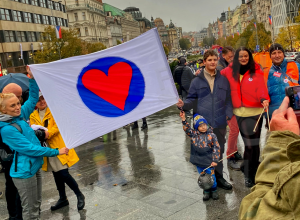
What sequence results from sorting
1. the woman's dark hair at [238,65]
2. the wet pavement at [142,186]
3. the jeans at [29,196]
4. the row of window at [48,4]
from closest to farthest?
the jeans at [29,196]
the wet pavement at [142,186]
the woman's dark hair at [238,65]
the row of window at [48,4]

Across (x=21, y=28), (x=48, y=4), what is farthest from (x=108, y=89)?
(x=48, y=4)

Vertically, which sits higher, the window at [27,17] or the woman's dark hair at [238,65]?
the window at [27,17]

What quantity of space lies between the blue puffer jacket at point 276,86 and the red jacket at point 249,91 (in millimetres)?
262

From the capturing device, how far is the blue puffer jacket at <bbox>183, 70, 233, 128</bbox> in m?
5.16

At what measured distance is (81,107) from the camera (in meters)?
4.68

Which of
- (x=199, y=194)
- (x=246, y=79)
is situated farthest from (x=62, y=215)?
(x=246, y=79)

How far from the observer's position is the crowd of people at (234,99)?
5023mm

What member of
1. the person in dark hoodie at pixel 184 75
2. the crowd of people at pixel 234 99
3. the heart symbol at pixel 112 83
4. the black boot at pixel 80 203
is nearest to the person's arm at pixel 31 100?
the heart symbol at pixel 112 83

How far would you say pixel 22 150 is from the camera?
13.4ft

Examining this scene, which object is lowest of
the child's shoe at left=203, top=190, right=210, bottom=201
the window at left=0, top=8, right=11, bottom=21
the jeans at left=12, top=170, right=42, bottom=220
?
the child's shoe at left=203, top=190, right=210, bottom=201

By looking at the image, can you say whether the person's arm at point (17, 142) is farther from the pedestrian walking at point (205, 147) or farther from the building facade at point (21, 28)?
the building facade at point (21, 28)

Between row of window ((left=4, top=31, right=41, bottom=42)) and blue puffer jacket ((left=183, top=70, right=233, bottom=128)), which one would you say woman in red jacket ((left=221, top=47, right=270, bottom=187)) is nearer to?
blue puffer jacket ((left=183, top=70, right=233, bottom=128))

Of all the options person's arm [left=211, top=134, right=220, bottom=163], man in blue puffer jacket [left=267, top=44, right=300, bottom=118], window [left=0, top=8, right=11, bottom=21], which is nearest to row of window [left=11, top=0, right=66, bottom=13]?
window [left=0, top=8, right=11, bottom=21]

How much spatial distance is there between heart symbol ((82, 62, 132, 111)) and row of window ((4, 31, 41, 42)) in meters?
48.7
